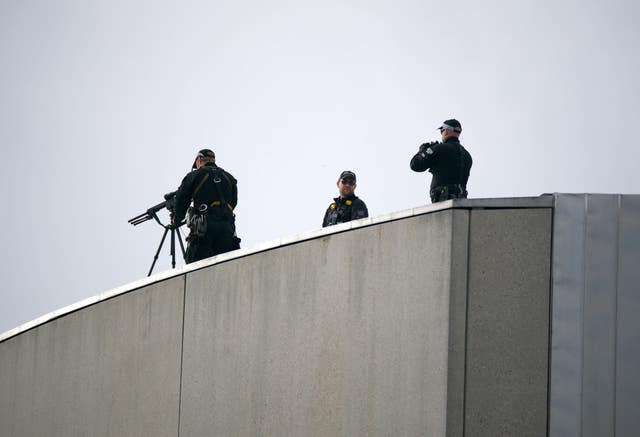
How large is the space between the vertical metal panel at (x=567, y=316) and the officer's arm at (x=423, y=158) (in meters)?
2.92

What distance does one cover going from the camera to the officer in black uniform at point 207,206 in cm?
1002

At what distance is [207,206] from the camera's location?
10.0m

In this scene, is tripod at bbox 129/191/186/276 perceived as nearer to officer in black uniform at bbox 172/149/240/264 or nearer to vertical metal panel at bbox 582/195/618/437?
officer in black uniform at bbox 172/149/240/264

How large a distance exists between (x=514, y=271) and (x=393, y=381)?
3.81ft

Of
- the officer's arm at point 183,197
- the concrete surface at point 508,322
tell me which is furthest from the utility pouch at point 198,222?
the concrete surface at point 508,322

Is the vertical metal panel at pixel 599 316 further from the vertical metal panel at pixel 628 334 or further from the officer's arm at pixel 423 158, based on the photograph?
the officer's arm at pixel 423 158

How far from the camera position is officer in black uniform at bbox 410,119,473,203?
915 cm

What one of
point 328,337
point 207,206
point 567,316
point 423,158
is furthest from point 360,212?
point 567,316

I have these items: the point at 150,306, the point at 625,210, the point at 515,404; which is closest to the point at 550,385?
the point at 515,404

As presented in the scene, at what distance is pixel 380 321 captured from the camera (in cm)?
692

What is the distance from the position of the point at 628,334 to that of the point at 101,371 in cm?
515

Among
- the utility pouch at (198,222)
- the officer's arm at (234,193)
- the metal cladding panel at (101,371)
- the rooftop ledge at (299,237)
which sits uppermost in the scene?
the officer's arm at (234,193)

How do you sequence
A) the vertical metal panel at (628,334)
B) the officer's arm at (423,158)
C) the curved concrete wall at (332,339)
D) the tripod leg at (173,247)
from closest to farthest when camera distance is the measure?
the vertical metal panel at (628,334) < the curved concrete wall at (332,339) < the officer's arm at (423,158) < the tripod leg at (173,247)

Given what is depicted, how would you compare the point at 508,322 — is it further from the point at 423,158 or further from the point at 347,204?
the point at 347,204
